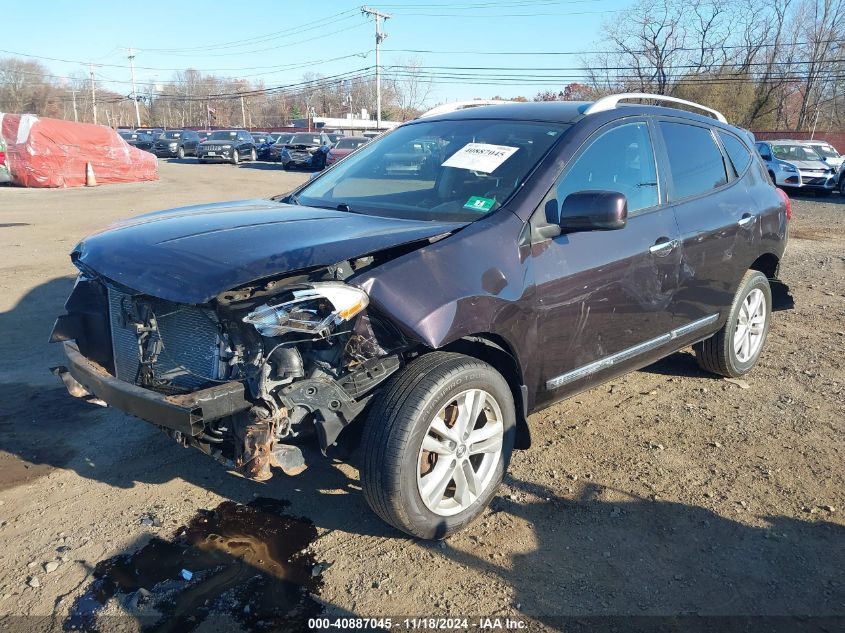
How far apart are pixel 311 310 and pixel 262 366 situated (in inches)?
11.7

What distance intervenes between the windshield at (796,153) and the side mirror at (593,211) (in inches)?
845

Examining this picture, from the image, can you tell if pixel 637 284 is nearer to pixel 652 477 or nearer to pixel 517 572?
pixel 652 477

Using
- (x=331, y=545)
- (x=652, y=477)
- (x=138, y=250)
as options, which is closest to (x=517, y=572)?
(x=331, y=545)

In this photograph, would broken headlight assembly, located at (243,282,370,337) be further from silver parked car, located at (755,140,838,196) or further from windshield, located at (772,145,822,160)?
windshield, located at (772,145,822,160)

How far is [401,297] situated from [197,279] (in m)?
0.82

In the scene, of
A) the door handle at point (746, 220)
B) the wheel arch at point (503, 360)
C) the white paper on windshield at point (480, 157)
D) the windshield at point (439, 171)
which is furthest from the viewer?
the door handle at point (746, 220)

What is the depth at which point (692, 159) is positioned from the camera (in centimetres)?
441

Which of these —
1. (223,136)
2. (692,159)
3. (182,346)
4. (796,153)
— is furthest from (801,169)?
(223,136)

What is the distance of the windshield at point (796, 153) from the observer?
21.2m

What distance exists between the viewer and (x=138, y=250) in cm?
306

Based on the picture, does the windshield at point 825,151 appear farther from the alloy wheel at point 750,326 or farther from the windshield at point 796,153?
the alloy wheel at point 750,326

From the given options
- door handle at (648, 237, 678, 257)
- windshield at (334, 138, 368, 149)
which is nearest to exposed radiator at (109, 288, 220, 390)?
door handle at (648, 237, 678, 257)

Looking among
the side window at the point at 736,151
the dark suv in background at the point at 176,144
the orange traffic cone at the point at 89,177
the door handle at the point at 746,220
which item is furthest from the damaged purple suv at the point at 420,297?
the dark suv in background at the point at 176,144

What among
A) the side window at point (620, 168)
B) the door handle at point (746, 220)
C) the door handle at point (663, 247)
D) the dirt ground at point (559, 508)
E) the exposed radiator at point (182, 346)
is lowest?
the dirt ground at point (559, 508)
